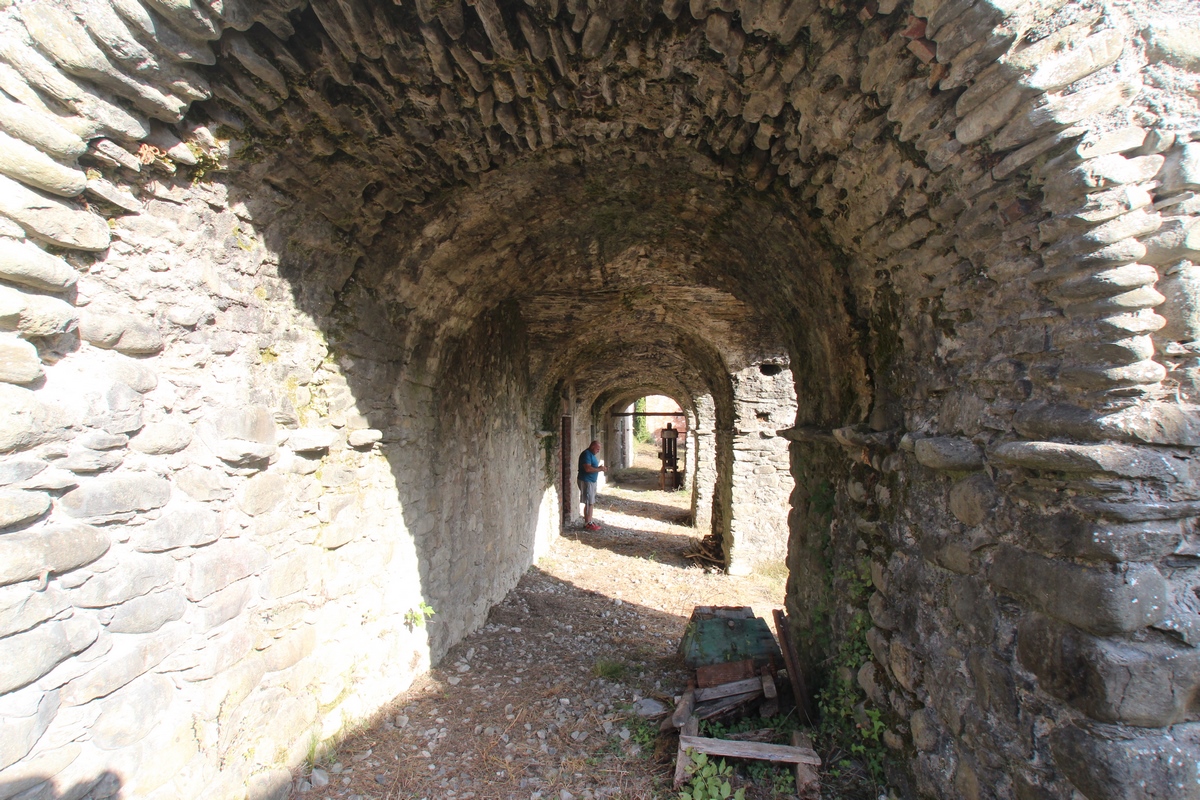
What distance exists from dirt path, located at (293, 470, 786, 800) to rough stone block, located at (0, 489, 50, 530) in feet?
5.88

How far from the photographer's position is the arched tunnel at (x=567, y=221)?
147 centimetres

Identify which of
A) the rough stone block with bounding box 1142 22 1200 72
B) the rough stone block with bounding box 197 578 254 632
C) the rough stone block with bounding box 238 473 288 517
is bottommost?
the rough stone block with bounding box 197 578 254 632

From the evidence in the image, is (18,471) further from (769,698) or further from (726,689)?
(769,698)

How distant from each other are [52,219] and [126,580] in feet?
3.73

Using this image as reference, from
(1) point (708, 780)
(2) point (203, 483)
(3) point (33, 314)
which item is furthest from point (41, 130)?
(1) point (708, 780)

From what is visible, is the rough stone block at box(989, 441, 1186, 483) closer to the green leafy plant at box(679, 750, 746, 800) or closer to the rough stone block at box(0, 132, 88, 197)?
the green leafy plant at box(679, 750, 746, 800)

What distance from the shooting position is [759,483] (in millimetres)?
7906

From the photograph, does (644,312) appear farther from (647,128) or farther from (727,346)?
(647,128)

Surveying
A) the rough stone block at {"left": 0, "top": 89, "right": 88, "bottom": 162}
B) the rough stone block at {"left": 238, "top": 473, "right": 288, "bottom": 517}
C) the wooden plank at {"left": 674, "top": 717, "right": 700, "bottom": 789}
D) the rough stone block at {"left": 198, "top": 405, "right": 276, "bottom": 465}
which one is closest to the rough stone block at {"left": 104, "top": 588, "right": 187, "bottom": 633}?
the rough stone block at {"left": 238, "top": 473, "right": 288, "bottom": 517}

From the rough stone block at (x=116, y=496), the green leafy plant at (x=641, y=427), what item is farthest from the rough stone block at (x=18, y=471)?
the green leafy plant at (x=641, y=427)

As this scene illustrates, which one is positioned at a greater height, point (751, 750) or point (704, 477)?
point (704, 477)

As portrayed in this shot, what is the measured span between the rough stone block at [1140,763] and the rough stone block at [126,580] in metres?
2.84

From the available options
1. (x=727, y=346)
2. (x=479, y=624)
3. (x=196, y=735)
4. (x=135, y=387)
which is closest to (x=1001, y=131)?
(x=135, y=387)

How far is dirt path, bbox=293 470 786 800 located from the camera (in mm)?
2869
